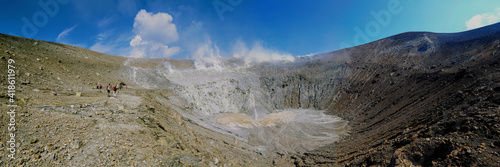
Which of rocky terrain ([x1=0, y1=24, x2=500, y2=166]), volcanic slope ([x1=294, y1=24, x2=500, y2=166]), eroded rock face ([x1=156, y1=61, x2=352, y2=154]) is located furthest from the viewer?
eroded rock face ([x1=156, y1=61, x2=352, y2=154])

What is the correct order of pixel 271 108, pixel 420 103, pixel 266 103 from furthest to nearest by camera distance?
pixel 266 103
pixel 271 108
pixel 420 103

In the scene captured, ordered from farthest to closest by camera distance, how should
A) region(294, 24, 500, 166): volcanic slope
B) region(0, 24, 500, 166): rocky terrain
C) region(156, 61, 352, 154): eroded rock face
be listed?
region(156, 61, 352, 154): eroded rock face → region(294, 24, 500, 166): volcanic slope → region(0, 24, 500, 166): rocky terrain

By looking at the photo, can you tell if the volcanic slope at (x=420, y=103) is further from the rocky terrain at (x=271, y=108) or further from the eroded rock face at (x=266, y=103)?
the eroded rock face at (x=266, y=103)

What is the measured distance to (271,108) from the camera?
31.7m

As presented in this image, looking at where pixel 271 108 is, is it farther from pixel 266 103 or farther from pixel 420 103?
pixel 420 103

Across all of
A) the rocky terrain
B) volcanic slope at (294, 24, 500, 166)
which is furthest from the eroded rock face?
volcanic slope at (294, 24, 500, 166)

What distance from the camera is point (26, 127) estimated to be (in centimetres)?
525

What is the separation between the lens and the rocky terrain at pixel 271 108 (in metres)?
6.36

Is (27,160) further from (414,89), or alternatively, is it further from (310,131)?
(414,89)

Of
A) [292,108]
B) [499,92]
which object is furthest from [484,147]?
[292,108]

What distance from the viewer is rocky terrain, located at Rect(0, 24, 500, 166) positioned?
6355mm

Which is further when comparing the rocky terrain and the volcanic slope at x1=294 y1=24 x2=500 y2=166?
the volcanic slope at x1=294 y1=24 x2=500 y2=166

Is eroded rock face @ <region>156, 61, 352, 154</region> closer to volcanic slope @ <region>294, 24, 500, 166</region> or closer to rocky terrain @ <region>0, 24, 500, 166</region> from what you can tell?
rocky terrain @ <region>0, 24, 500, 166</region>

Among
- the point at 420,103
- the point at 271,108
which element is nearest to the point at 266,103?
the point at 271,108
